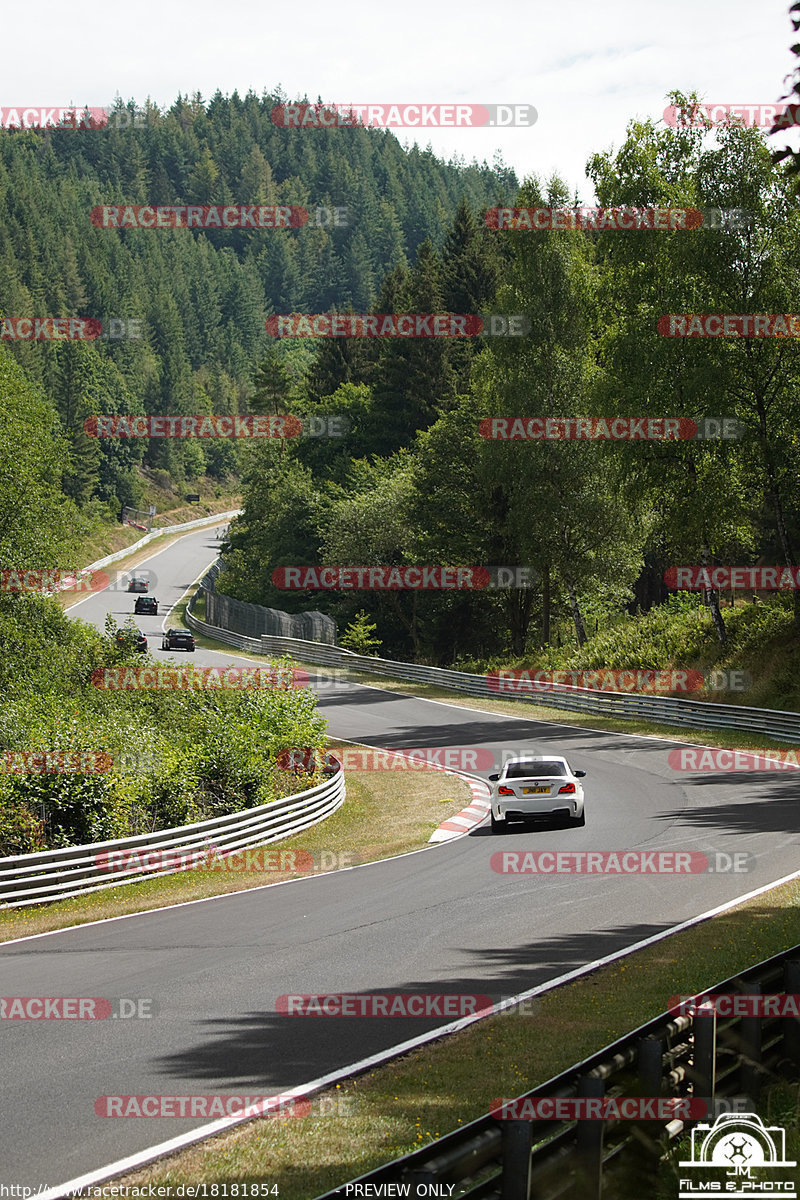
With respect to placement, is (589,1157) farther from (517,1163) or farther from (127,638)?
(127,638)

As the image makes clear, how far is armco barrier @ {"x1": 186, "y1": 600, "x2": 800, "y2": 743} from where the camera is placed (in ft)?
103

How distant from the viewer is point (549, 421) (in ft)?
146

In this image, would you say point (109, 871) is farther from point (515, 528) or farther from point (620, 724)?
point (515, 528)

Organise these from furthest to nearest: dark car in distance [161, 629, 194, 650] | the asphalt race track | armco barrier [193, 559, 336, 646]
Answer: armco barrier [193, 559, 336, 646] → dark car in distance [161, 629, 194, 650] → the asphalt race track

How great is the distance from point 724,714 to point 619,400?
33.8ft

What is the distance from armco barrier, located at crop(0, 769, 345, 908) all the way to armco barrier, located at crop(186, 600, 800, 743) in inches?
543

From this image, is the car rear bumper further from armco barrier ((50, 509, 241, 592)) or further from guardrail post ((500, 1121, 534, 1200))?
armco barrier ((50, 509, 241, 592))

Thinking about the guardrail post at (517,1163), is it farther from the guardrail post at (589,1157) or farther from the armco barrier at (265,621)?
the armco barrier at (265,621)

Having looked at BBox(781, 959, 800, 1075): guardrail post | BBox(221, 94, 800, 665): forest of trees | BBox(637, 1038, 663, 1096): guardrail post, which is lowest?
BBox(781, 959, 800, 1075): guardrail post

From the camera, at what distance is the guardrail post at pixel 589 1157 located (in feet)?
18.1

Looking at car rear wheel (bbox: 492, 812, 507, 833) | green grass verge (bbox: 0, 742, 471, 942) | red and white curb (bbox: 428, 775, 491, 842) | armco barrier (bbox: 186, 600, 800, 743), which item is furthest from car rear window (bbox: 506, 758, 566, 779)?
armco barrier (bbox: 186, 600, 800, 743)

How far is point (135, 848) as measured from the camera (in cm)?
1828

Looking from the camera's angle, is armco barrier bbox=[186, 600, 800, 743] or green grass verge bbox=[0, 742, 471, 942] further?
armco barrier bbox=[186, 600, 800, 743]

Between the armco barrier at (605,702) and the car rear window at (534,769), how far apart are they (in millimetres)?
11915
